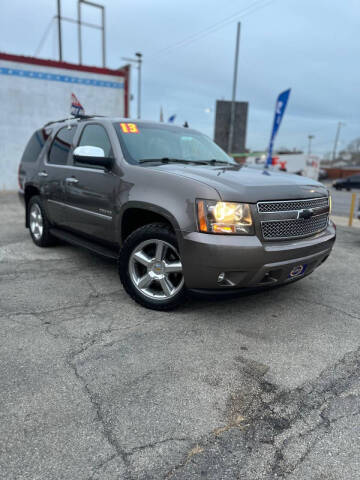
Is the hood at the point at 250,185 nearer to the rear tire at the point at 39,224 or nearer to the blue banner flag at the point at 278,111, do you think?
the rear tire at the point at 39,224

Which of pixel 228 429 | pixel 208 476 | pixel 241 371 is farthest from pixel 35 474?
pixel 241 371

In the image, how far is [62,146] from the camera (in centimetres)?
518

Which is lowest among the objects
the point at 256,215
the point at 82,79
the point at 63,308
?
the point at 63,308

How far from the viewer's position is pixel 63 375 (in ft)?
8.20

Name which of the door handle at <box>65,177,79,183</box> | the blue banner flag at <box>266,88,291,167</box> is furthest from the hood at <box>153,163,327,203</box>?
the blue banner flag at <box>266,88,291,167</box>

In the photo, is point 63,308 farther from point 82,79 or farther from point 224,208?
point 82,79

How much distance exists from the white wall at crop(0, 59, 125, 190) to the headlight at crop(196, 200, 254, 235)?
1531 centimetres

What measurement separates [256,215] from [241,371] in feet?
4.00

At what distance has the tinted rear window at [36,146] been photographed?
5988mm

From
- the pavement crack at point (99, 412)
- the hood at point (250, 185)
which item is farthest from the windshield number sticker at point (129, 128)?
the pavement crack at point (99, 412)

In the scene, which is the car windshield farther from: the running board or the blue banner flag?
the blue banner flag

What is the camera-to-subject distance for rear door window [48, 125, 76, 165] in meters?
4.98

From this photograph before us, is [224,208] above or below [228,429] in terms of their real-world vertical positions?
above

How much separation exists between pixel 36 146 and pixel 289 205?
461 cm
